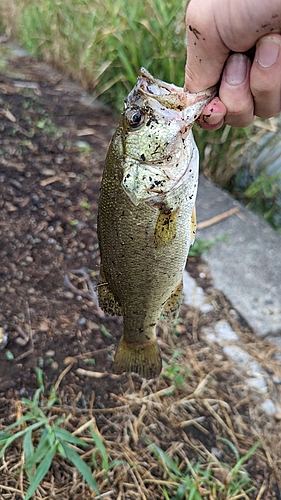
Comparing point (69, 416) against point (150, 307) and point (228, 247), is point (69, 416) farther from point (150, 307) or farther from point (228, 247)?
point (228, 247)

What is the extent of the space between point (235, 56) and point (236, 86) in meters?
0.08

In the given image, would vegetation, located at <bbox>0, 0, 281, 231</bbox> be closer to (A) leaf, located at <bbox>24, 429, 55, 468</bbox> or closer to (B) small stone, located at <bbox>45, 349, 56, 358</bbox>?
(B) small stone, located at <bbox>45, 349, 56, 358</bbox>

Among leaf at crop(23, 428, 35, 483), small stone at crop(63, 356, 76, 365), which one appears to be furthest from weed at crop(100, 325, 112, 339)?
leaf at crop(23, 428, 35, 483)

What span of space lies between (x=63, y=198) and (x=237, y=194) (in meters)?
1.32

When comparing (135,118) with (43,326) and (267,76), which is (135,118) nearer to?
(267,76)

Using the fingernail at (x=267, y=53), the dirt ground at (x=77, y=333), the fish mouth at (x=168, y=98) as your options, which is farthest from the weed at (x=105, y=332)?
the fingernail at (x=267, y=53)

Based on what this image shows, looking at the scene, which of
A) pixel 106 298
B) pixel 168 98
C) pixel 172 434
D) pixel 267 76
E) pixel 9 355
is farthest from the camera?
pixel 9 355

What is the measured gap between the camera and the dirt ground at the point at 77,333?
1947mm

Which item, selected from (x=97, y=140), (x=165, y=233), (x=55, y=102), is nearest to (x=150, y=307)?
(x=165, y=233)

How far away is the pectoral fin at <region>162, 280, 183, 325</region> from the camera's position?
5.19 ft

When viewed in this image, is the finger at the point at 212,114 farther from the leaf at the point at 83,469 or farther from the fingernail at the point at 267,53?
the leaf at the point at 83,469

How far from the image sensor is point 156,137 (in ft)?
4.33

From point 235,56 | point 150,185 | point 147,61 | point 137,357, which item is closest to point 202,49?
point 235,56

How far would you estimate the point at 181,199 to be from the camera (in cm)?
134
